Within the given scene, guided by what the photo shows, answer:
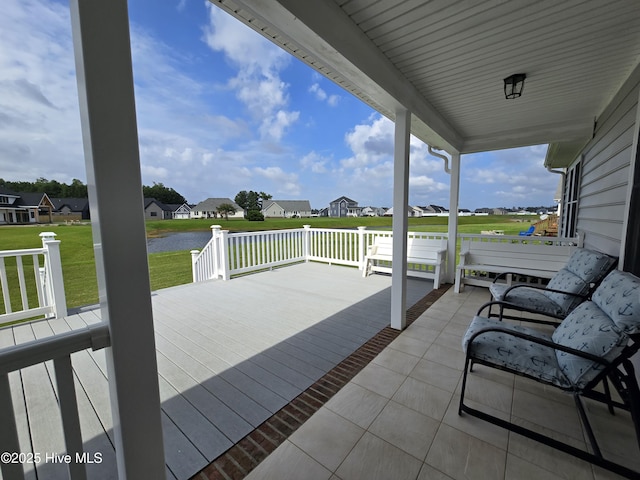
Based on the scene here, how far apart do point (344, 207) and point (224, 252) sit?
16.9m

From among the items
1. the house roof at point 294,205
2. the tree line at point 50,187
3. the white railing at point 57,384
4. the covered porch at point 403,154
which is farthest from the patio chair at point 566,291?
the house roof at point 294,205

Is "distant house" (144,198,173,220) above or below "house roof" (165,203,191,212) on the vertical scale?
below

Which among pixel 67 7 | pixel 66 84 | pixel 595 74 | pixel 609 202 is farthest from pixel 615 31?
pixel 66 84

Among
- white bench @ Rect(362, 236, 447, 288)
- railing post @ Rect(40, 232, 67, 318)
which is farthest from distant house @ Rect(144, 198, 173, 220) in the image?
white bench @ Rect(362, 236, 447, 288)

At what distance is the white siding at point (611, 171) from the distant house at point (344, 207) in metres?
16.4

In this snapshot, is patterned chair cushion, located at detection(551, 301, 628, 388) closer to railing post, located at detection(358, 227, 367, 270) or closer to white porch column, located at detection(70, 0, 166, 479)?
white porch column, located at detection(70, 0, 166, 479)

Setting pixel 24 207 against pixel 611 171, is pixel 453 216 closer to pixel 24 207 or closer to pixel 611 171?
pixel 611 171

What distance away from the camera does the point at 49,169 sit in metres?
1.25

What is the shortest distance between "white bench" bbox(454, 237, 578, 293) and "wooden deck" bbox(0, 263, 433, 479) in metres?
0.97

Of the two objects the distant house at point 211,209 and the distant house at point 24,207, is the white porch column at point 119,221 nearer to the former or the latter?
the distant house at point 24,207

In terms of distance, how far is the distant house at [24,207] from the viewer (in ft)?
4.37

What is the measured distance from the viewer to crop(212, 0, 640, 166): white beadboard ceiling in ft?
5.50

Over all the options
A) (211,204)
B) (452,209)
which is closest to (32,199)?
(452,209)

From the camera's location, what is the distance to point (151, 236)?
3334mm
